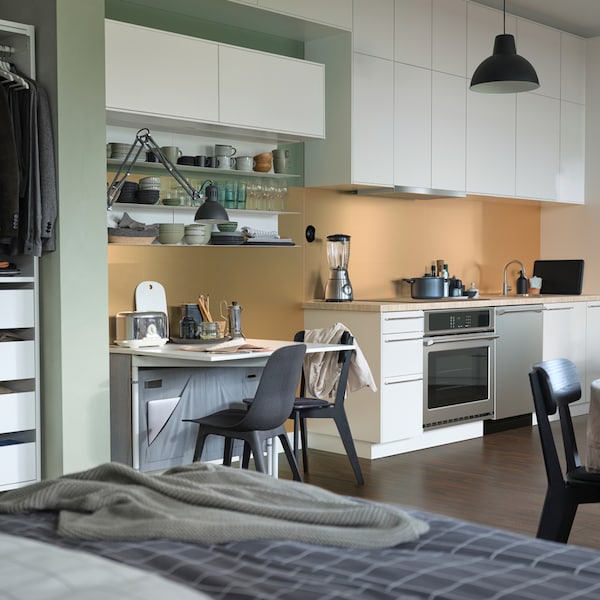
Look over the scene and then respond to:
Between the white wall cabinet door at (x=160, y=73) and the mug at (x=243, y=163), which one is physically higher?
the white wall cabinet door at (x=160, y=73)

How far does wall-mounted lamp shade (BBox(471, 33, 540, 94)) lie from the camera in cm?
477

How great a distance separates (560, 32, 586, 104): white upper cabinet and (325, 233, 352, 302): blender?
105 inches

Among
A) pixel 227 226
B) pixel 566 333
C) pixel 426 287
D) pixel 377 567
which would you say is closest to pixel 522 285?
pixel 566 333

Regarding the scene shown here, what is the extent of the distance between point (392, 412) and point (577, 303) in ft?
7.71

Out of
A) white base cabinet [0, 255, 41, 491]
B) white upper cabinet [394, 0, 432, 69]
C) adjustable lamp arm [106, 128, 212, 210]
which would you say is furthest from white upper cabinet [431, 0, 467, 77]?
white base cabinet [0, 255, 41, 491]

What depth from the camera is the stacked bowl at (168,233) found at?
16.5ft

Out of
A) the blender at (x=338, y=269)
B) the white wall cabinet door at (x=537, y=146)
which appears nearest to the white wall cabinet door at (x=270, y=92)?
the blender at (x=338, y=269)

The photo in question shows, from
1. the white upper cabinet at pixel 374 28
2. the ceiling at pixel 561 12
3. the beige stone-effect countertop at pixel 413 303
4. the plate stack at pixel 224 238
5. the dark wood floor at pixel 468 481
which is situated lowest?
the dark wood floor at pixel 468 481

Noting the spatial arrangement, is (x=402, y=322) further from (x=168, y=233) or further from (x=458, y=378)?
(x=168, y=233)

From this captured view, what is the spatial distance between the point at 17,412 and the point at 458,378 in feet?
9.91

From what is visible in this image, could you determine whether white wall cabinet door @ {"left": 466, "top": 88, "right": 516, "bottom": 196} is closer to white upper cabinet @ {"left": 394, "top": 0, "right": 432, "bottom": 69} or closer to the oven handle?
white upper cabinet @ {"left": 394, "top": 0, "right": 432, "bottom": 69}

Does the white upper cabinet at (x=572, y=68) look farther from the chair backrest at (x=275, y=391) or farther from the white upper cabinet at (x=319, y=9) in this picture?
the chair backrest at (x=275, y=391)

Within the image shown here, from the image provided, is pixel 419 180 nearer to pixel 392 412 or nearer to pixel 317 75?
pixel 317 75

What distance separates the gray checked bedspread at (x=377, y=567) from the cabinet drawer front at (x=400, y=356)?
144 inches
